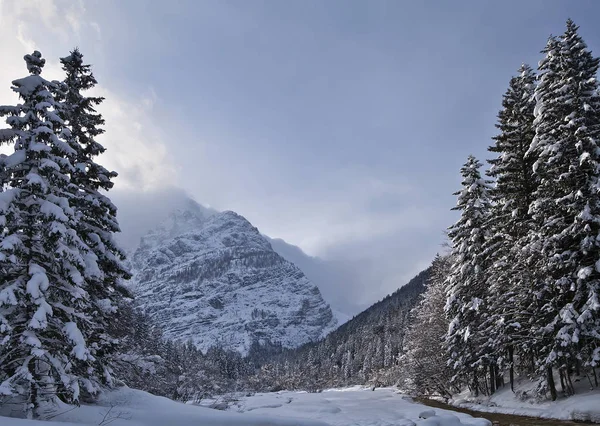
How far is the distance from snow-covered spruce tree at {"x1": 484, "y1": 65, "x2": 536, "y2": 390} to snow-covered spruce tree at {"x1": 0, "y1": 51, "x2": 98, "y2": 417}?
20123mm

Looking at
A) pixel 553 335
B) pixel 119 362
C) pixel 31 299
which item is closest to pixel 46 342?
pixel 31 299

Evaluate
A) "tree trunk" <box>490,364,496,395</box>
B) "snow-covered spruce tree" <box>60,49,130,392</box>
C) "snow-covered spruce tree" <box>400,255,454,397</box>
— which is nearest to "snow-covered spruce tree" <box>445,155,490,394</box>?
"tree trunk" <box>490,364,496,395</box>

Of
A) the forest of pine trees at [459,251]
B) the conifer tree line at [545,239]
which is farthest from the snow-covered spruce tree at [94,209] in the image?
the conifer tree line at [545,239]

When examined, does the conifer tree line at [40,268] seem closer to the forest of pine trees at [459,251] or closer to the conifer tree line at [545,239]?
the forest of pine trees at [459,251]

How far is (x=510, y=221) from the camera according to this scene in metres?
22.7

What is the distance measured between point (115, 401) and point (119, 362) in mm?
2728

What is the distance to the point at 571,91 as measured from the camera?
18.0m

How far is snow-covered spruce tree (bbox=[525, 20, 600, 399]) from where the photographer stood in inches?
640

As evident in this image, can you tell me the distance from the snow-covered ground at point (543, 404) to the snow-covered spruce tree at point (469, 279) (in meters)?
2.05

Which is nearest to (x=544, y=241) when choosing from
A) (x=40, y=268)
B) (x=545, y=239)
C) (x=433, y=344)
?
(x=545, y=239)

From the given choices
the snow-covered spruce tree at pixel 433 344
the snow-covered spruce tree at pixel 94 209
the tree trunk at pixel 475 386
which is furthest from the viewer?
the snow-covered spruce tree at pixel 433 344

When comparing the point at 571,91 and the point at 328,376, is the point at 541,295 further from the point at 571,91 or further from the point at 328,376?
the point at 328,376

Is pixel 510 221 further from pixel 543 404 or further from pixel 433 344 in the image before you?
pixel 433 344

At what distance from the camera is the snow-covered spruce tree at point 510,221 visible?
21125 millimetres
